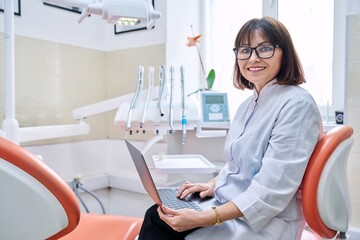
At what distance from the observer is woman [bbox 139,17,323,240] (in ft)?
2.84

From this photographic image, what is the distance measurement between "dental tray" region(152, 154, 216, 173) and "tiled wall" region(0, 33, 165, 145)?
0.84 meters

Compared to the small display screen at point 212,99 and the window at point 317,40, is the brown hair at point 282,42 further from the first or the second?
the small display screen at point 212,99

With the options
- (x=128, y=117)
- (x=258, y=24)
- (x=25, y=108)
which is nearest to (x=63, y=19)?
(x=25, y=108)

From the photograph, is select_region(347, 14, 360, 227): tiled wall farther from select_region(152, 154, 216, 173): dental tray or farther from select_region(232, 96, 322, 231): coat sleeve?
select_region(232, 96, 322, 231): coat sleeve

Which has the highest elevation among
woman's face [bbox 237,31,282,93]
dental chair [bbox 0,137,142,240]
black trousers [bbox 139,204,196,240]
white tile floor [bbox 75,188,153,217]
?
woman's face [bbox 237,31,282,93]

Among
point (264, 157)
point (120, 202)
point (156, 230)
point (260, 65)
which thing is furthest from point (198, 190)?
point (120, 202)

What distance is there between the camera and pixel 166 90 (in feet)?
5.79

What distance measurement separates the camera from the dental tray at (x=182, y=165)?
1.53 metres

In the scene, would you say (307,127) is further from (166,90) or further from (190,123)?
(166,90)

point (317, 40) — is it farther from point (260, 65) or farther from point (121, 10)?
point (121, 10)

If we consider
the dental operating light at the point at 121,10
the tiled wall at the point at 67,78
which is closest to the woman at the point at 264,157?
the dental operating light at the point at 121,10

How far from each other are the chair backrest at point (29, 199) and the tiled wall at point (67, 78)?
55.0 inches

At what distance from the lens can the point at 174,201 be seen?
111 cm

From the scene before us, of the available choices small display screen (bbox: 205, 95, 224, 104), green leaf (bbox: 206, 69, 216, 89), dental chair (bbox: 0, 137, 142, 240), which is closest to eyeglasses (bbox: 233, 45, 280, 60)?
dental chair (bbox: 0, 137, 142, 240)
